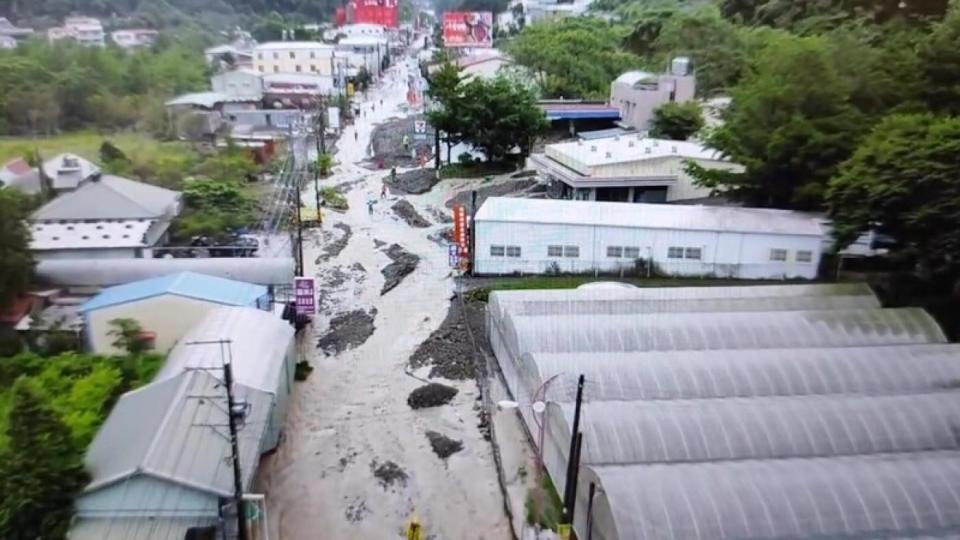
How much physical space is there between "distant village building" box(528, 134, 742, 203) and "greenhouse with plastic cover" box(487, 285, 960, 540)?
9.48 meters

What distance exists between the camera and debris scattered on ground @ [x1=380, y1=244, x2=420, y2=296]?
63.2 ft

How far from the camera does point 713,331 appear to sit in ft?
44.7

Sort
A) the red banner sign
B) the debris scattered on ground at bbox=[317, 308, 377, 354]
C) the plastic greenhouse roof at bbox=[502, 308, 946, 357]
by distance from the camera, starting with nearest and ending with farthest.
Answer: the plastic greenhouse roof at bbox=[502, 308, 946, 357]
the debris scattered on ground at bbox=[317, 308, 377, 354]
the red banner sign

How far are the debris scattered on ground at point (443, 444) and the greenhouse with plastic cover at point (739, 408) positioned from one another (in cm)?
126

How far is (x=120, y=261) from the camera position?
17.4 m

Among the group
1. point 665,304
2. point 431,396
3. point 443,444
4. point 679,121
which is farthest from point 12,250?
point 679,121

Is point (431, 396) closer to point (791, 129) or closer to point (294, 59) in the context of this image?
point (791, 129)

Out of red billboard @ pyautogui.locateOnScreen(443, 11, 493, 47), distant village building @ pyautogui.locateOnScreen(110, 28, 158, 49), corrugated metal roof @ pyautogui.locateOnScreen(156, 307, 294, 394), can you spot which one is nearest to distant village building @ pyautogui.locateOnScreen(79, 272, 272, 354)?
corrugated metal roof @ pyautogui.locateOnScreen(156, 307, 294, 394)

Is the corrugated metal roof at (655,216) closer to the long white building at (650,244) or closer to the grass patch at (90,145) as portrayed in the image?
the long white building at (650,244)

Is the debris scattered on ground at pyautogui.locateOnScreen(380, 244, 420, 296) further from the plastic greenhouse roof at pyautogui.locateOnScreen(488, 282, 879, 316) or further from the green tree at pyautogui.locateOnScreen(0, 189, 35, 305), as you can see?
the green tree at pyautogui.locateOnScreen(0, 189, 35, 305)

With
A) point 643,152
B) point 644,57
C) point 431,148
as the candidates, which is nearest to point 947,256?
point 643,152

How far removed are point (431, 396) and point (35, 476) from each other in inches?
260

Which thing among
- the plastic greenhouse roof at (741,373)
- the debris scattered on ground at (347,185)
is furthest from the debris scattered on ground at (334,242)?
the plastic greenhouse roof at (741,373)

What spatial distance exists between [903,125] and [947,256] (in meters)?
3.44
